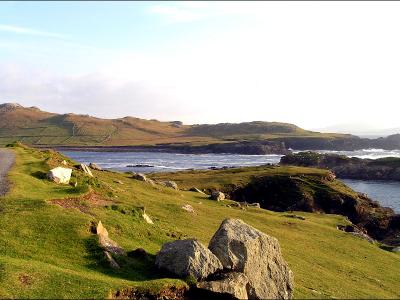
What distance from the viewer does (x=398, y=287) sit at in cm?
3647

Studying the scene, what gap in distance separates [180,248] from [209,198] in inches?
1613

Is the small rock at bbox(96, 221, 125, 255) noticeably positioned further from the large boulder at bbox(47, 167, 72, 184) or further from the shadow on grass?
the large boulder at bbox(47, 167, 72, 184)

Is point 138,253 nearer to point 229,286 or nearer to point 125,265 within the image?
point 125,265

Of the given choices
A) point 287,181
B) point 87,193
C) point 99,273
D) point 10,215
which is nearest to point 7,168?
point 87,193

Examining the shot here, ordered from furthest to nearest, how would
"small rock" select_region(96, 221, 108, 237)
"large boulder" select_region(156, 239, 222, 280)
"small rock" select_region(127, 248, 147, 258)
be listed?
"small rock" select_region(96, 221, 108, 237), "small rock" select_region(127, 248, 147, 258), "large boulder" select_region(156, 239, 222, 280)

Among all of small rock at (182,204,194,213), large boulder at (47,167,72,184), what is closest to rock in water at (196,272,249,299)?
small rock at (182,204,194,213)

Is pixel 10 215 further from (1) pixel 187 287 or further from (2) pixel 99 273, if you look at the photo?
(1) pixel 187 287

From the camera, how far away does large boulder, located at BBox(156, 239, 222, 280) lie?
80.9 feet

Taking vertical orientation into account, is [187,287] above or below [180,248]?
below

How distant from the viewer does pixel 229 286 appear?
23.3 m

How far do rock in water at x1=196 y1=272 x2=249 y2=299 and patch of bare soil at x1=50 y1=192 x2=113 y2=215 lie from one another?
14466 millimetres

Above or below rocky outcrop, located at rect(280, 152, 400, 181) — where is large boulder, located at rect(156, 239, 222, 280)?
above

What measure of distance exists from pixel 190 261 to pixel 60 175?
24.9m

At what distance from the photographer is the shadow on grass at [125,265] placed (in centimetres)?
2522
